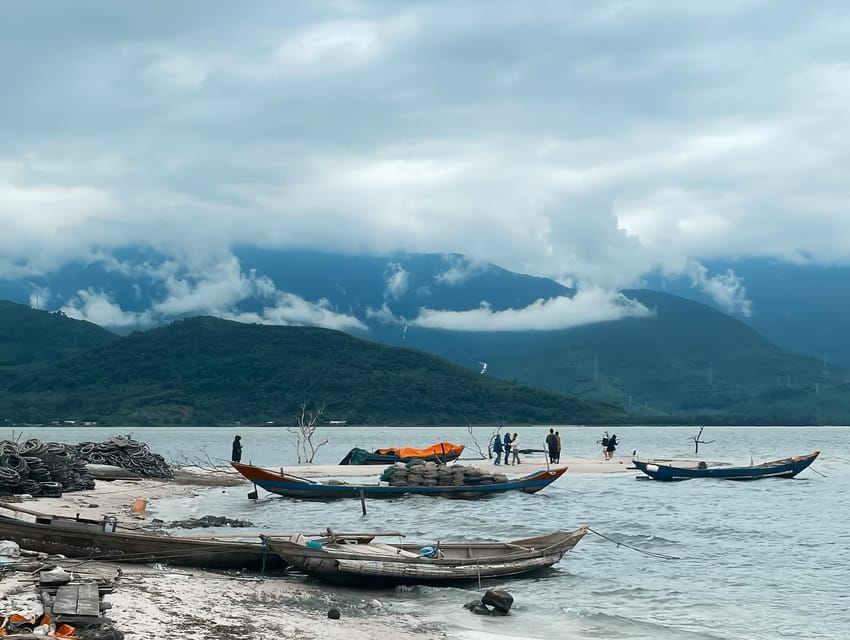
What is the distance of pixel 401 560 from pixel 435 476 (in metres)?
21.4

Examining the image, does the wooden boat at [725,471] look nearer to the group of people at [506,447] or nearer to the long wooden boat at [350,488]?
the group of people at [506,447]

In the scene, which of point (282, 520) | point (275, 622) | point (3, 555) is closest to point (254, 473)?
point (282, 520)

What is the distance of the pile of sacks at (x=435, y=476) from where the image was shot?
A: 4141 cm

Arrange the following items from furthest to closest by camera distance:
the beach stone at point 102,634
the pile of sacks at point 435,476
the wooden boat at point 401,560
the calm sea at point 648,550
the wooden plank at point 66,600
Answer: the pile of sacks at point 435,476
the wooden boat at point 401,560
the calm sea at point 648,550
the wooden plank at point 66,600
the beach stone at point 102,634

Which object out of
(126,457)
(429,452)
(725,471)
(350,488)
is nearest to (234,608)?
(350,488)

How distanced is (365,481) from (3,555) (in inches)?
1224

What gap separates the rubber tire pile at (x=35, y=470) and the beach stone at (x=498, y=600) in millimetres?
17433

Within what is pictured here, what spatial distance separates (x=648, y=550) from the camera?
30.2m

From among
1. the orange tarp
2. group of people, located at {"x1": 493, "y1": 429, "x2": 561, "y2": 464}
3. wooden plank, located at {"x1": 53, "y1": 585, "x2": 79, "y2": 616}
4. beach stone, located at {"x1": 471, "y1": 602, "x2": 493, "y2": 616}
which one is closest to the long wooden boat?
group of people, located at {"x1": 493, "y1": 429, "x2": 561, "y2": 464}

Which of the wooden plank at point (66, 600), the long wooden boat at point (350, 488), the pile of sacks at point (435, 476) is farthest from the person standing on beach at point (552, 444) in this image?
the wooden plank at point (66, 600)

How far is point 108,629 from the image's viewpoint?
1325cm

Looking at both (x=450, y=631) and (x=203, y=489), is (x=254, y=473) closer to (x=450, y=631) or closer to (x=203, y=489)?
(x=203, y=489)

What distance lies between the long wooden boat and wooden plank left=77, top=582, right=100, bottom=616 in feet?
75.7

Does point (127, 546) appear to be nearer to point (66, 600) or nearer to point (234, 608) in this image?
A: point (234, 608)
